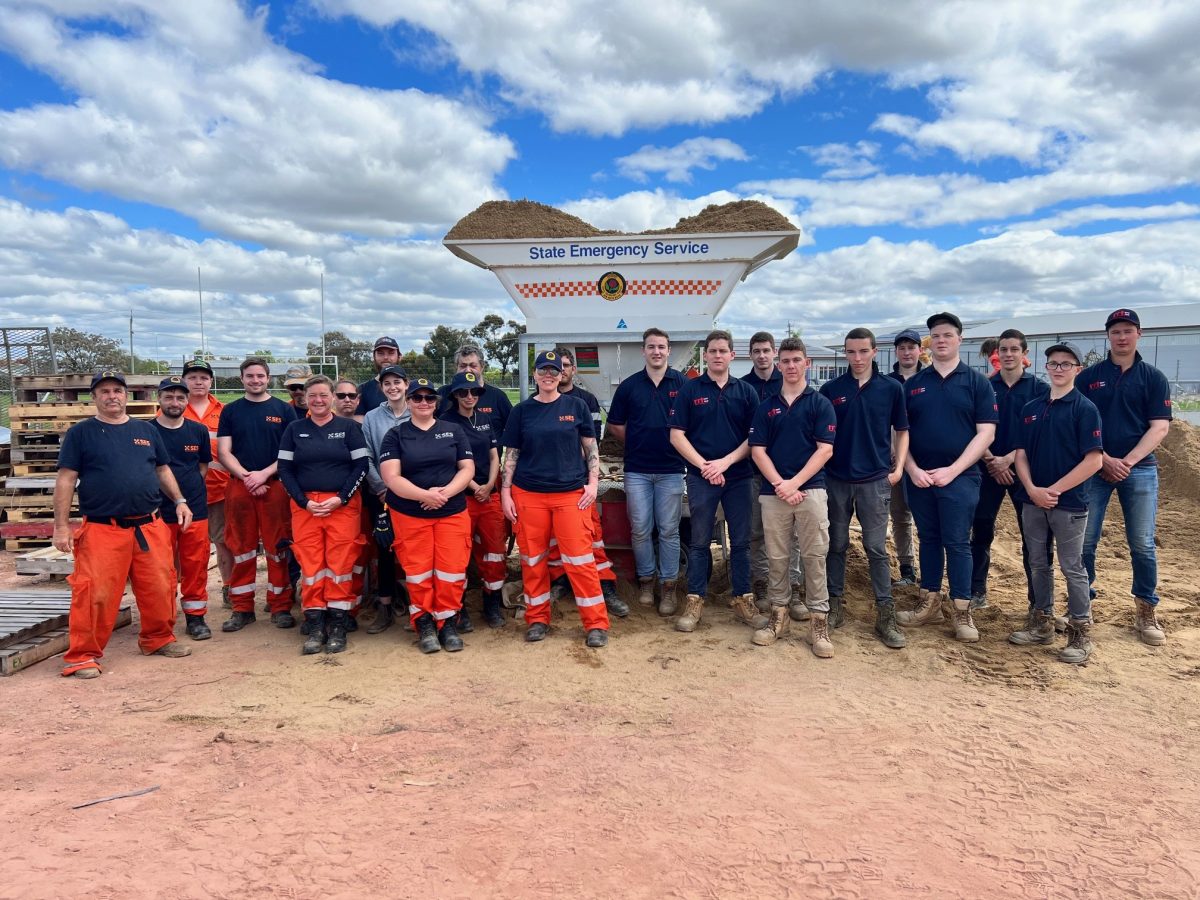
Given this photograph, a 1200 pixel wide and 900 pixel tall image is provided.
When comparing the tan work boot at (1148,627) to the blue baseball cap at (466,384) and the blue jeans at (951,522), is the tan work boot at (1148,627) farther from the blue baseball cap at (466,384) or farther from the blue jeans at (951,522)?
the blue baseball cap at (466,384)

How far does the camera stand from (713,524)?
206 inches

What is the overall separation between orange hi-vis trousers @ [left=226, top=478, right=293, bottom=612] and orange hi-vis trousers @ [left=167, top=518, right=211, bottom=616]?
0.65ft

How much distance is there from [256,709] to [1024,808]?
3778 millimetres

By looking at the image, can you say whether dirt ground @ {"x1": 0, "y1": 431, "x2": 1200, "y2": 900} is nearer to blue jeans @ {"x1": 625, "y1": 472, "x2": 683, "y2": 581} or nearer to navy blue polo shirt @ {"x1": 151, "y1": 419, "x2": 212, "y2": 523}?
blue jeans @ {"x1": 625, "y1": 472, "x2": 683, "y2": 581}

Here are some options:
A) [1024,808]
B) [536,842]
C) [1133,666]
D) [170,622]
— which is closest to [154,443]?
[170,622]

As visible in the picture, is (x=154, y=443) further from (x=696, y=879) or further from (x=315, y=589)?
(x=696, y=879)

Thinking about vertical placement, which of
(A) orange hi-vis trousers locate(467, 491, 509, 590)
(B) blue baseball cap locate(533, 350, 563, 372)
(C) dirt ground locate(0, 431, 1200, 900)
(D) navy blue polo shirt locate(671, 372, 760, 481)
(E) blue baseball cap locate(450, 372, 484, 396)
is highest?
(B) blue baseball cap locate(533, 350, 563, 372)

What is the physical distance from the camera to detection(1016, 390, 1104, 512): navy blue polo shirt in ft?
14.4

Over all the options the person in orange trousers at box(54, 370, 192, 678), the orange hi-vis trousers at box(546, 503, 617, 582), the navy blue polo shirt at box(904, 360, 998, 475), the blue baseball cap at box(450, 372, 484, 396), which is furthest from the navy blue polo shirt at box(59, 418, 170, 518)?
the navy blue polo shirt at box(904, 360, 998, 475)

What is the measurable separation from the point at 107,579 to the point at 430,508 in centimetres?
206

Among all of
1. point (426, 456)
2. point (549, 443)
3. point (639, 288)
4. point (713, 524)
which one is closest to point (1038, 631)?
point (713, 524)

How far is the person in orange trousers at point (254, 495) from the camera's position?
524 cm

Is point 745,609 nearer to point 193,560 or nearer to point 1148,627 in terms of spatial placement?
point 1148,627

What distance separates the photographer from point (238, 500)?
17.5 feet
